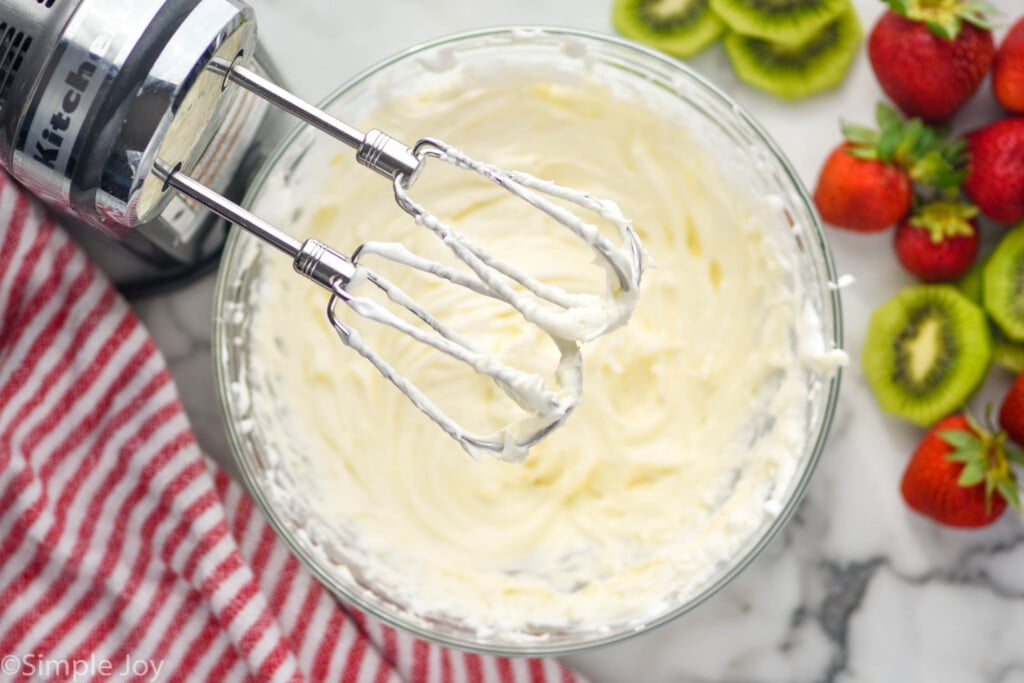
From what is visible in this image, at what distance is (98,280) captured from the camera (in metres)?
1.23

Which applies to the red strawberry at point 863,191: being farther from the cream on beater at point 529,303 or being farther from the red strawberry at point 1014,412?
the cream on beater at point 529,303

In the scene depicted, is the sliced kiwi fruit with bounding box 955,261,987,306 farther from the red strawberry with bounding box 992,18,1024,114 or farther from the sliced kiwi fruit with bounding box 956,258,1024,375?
the red strawberry with bounding box 992,18,1024,114

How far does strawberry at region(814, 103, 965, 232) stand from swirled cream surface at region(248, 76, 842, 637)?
0.38ft

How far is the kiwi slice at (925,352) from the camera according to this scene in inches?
47.9

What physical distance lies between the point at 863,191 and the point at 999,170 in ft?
0.54

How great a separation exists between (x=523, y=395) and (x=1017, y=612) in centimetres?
83

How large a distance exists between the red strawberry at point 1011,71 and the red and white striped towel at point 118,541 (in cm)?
93

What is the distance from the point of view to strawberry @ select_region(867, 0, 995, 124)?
45.3 inches

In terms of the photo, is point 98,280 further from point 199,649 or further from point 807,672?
point 807,672

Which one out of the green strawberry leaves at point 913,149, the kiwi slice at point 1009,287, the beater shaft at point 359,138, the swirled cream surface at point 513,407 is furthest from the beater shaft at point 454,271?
the kiwi slice at point 1009,287

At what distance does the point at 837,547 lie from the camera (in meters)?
1.27

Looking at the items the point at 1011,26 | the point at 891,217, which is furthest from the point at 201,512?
the point at 1011,26

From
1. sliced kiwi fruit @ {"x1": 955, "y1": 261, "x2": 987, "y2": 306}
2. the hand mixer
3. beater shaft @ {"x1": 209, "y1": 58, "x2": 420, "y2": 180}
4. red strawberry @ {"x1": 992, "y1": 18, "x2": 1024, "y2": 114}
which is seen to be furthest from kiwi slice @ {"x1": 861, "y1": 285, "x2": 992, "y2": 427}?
beater shaft @ {"x1": 209, "y1": 58, "x2": 420, "y2": 180}

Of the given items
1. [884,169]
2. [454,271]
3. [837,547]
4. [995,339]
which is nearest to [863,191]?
[884,169]
